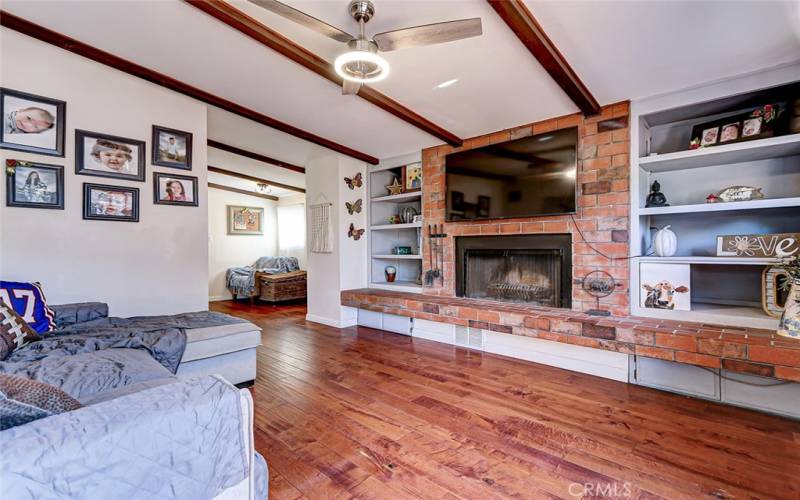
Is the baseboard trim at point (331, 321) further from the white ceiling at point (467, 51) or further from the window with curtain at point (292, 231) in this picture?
the window with curtain at point (292, 231)

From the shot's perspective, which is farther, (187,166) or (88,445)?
(187,166)

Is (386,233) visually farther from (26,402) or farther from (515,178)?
(26,402)

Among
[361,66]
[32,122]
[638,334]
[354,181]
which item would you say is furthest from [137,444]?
[354,181]

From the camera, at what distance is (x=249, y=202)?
7945mm

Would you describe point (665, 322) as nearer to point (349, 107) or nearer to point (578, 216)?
point (578, 216)

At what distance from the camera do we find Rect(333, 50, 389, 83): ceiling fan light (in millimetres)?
2080

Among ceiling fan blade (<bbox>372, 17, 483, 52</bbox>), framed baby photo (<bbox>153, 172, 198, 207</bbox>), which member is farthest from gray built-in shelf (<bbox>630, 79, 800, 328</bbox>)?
framed baby photo (<bbox>153, 172, 198, 207</bbox>)

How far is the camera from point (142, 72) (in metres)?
3.20

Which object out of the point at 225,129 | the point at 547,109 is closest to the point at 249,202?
the point at 225,129

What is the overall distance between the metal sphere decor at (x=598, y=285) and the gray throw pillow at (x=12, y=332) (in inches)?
153

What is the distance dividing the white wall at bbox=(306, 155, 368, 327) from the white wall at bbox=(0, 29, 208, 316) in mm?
1620

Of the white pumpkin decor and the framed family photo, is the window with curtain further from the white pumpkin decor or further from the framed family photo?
the white pumpkin decor

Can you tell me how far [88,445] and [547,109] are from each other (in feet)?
11.8

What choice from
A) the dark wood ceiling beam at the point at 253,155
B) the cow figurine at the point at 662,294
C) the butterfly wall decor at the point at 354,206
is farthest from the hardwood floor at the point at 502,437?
the dark wood ceiling beam at the point at 253,155
